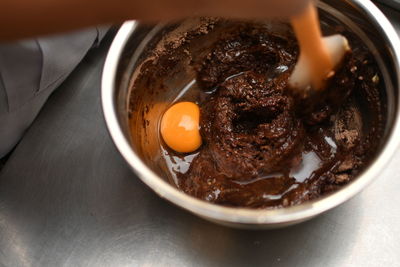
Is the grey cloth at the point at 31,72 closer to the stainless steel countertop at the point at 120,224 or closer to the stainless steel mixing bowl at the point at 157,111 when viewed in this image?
the stainless steel countertop at the point at 120,224

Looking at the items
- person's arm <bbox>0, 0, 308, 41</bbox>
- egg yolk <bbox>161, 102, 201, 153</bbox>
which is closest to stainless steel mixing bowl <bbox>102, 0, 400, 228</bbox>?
egg yolk <bbox>161, 102, 201, 153</bbox>

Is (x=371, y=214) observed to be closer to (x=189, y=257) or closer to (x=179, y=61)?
(x=189, y=257)

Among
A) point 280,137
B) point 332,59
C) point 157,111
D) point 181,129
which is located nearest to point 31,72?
point 157,111

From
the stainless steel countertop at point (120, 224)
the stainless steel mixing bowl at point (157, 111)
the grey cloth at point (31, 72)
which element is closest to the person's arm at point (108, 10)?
the stainless steel mixing bowl at point (157, 111)

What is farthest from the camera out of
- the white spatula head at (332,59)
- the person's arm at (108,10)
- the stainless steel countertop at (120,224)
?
the stainless steel countertop at (120,224)

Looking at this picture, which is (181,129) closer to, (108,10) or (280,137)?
(280,137)
